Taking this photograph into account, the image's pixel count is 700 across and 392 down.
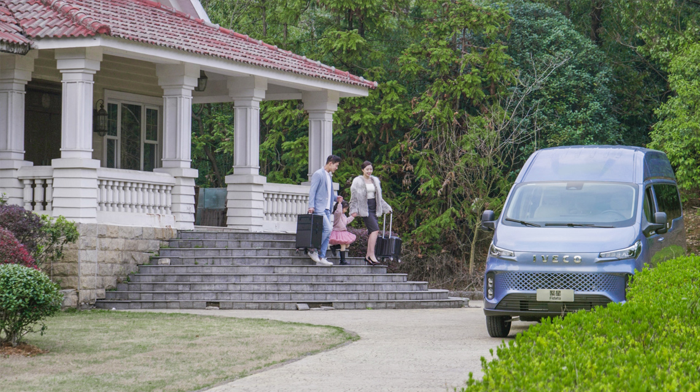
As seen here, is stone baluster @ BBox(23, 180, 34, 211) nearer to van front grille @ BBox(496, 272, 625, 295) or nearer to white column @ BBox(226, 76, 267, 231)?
white column @ BBox(226, 76, 267, 231)

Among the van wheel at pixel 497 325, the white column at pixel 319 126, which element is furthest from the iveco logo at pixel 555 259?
the white column at pixel 319 126

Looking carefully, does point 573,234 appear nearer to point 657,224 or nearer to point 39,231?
point 657,224

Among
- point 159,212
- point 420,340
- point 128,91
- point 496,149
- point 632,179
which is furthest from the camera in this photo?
point 496,149

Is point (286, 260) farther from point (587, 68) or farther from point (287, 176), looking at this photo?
point (587, 68)

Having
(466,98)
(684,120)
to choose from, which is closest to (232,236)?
(466,98)

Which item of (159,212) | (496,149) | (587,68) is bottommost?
(159,212)

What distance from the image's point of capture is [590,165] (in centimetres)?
1181

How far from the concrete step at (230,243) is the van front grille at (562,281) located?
734 centimetres

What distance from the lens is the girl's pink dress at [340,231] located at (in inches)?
665

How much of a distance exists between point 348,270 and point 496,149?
27.9 ft

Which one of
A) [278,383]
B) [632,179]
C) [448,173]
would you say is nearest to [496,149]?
[448,173]

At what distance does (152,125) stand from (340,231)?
5939 mm

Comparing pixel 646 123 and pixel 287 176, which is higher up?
pixel 646 123

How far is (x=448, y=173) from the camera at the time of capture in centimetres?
2439
